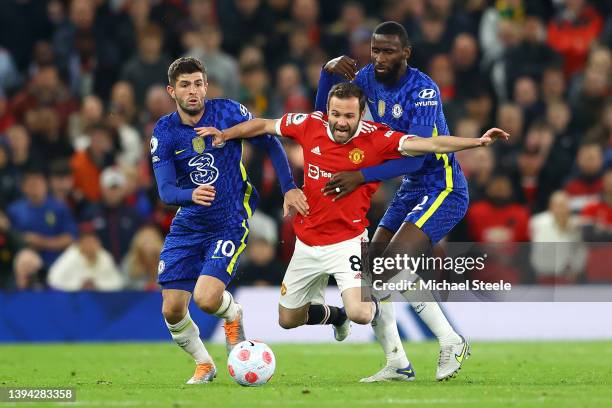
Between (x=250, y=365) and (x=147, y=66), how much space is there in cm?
947

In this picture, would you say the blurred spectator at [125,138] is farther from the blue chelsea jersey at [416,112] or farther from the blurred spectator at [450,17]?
the blue chelsea jersey at [416,112]

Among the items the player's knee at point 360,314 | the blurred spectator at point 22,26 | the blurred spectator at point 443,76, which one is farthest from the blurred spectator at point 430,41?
the player's knee at point 360,314

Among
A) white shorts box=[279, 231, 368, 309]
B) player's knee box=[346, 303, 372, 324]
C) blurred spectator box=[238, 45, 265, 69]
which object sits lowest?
player's knee box=[346, 303, 372, 324]

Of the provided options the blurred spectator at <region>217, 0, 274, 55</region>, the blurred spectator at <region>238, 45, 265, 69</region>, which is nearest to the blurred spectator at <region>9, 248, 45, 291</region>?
the blurred spectator at <region>238, 45, 265, 69</region>

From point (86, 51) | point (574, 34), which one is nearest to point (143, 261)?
point (86, 51)

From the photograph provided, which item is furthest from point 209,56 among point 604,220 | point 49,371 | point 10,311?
point 49,371

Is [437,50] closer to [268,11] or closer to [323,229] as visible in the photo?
[268,11]

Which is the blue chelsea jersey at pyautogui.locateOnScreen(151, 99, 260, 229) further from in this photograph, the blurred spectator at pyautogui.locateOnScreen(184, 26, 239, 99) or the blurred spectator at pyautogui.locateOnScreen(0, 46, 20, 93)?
the blurred spectator at pyautogui.locateOnScreen(0, 46, 20, 93)

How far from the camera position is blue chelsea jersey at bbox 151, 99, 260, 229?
10.8 metres

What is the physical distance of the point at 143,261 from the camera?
16719mm

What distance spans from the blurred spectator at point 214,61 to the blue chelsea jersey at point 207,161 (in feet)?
25.4

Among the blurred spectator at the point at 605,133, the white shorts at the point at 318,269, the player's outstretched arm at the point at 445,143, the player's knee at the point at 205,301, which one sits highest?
the player's outstretched arm at the point at 445,143

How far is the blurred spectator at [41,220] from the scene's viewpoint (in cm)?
1688

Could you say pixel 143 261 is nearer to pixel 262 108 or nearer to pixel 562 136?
pixel 262 108
